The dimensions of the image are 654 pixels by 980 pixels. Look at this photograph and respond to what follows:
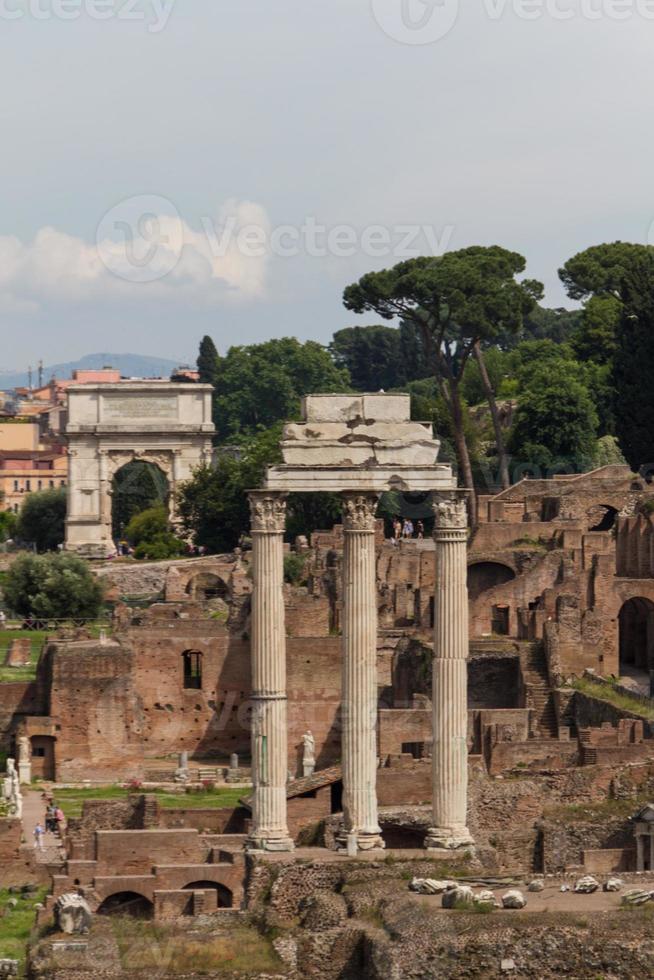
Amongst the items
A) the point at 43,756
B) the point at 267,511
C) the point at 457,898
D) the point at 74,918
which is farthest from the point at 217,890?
the point at 43,756

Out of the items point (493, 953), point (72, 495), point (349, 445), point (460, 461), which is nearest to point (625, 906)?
point (493, 953)

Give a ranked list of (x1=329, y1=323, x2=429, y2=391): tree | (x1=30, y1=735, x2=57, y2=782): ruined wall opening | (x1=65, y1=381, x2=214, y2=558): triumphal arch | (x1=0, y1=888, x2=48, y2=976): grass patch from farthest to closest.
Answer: (x1=329, y1=323, x2=429, y2=391): tree, (x1=65, y1=381, x2=214, y2=558): triumphal arch, (x1=30, y1=735, x2=57, y2=782): ruined wall opening, (x1=0, y1=888, x2=48, y2=976): grass patch

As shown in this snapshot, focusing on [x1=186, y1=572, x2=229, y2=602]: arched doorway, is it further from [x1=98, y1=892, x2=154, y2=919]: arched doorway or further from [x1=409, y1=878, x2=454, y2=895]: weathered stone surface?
[x1=409, y1=878, x2=454, y2=895]: weathered stone surface

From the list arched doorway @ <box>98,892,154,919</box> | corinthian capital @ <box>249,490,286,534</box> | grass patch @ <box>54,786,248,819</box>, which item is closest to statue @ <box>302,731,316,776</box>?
grass patch @ <box>54,786,248,819</box>

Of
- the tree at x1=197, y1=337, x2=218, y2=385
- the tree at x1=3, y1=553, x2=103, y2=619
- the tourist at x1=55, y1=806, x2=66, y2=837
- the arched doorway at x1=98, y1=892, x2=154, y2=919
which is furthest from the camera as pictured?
the tree at x1=197, y1=337, x2=218, y2=385

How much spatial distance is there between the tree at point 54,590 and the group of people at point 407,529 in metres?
9.06

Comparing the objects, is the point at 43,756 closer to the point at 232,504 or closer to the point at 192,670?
the point at 192,670

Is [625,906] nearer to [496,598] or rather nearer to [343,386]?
[496,598]

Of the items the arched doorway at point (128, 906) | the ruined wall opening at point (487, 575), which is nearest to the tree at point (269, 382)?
the ruined wall opening at point (487, 575)

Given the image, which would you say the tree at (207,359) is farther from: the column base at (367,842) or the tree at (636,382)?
the column base at (367,842)

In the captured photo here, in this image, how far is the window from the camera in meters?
71.9

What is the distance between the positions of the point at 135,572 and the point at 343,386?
177ft

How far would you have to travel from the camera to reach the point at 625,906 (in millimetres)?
38375

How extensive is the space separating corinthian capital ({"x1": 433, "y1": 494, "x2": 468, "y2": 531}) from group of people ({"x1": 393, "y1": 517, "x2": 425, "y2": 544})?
1627 inches
